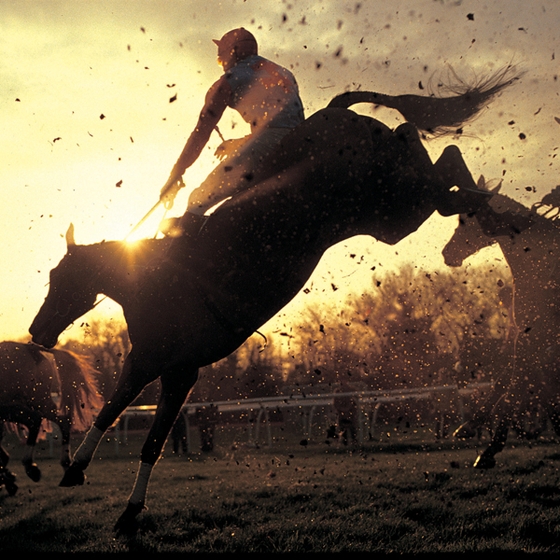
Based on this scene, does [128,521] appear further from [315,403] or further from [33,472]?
[315,403]

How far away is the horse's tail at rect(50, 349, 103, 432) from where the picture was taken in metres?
9.31

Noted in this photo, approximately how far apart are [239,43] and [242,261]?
55.7 inches

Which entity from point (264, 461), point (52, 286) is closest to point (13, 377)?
point (264, 461)

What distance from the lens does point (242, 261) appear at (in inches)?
179

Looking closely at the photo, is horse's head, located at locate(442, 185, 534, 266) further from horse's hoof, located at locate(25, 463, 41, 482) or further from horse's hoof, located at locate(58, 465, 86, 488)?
horse's hoof, located at locate(25, 463, 41, 482)

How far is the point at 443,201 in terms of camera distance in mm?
5023

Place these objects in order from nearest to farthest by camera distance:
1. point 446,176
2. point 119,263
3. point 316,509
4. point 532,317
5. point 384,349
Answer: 1. point 119,263
2. point 446,176
3. point 316,509
4. point 532,317
5. point 384,349

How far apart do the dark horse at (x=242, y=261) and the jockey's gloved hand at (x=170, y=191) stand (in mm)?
271

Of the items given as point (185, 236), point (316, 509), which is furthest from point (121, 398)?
point (316, 509)

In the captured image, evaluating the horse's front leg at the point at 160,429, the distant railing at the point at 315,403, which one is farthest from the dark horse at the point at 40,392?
the horse's front leg at the point at 160,429

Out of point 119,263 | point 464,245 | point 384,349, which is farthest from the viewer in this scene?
point 384,349

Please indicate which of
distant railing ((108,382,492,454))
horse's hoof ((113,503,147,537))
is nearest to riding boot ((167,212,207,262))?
horse's hoof ((113,503,147,537))

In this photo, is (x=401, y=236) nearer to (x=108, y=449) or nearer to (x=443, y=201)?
(x=443, y=201)

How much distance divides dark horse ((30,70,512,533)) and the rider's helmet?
0.59 metres
